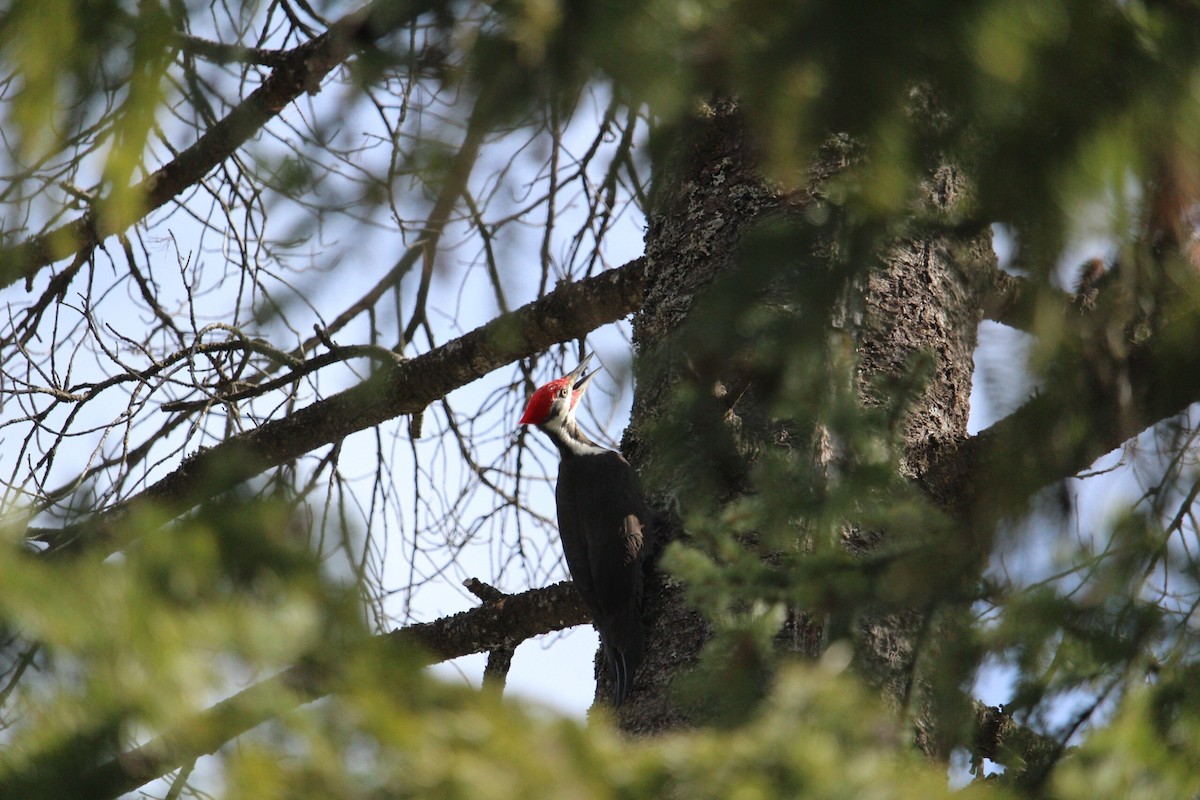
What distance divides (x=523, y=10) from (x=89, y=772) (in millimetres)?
917

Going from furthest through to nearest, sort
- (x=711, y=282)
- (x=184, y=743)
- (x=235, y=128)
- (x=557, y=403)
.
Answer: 1. (x=557, y=403)
2. (x=711, y=282)
3. (x=235, y=128)
4. (x=184, y=743)

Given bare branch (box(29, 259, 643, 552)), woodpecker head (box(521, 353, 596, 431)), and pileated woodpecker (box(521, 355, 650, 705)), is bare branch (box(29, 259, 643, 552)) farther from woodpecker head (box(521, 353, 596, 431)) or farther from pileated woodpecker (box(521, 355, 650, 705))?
woodpecker head (box(521, 353, 596, 431))

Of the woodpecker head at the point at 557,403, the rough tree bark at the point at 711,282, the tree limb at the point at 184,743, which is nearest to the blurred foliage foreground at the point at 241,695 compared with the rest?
the tree limb at the point at 184,743

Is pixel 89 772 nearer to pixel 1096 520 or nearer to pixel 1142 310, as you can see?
pixel 1142 310

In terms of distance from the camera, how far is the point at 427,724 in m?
1.04

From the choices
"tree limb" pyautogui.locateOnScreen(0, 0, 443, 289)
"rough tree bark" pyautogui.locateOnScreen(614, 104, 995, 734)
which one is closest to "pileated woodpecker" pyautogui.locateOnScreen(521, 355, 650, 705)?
"rough tree bark" pyautogui.locateOnScreen(614, 104, 995, 734)

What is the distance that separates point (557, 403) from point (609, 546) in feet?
5.72

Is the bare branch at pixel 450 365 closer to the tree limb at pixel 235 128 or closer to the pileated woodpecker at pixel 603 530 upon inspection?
the pileated woodpecker at pixel 603 530

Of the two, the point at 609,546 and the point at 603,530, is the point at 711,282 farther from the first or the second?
the point at 603,530

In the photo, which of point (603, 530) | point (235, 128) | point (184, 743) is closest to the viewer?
point (184, 743)

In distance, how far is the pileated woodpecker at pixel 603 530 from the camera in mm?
3070

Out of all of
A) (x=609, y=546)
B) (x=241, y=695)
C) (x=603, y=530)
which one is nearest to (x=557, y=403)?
(x=603, y=530)

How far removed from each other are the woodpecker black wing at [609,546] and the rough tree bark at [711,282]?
0.14 m

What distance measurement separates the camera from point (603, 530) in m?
4.27
